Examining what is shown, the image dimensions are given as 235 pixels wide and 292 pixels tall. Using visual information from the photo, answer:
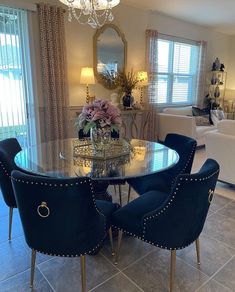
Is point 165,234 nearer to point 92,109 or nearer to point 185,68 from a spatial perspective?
point 92,109

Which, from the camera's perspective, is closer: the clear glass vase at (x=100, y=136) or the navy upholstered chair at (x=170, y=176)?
the clear glass vase at (x=100, y=136)

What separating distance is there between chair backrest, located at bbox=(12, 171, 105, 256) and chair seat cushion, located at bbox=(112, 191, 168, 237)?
0.23 m

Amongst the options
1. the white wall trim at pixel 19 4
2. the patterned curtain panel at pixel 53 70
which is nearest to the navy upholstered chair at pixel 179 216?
the patterned curtain panel at pixel 53 70

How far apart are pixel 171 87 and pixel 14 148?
14.3 ft

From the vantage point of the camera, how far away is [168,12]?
193 inches

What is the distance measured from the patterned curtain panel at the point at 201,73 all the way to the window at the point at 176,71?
8cm

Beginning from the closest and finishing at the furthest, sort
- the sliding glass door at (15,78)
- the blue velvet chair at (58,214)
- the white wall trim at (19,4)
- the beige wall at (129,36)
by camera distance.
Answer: the blue velvet chair at (58,214) < the white wall trim at (19,4) < the sliding glass door at (15,78) < the beige wall at (129,36)

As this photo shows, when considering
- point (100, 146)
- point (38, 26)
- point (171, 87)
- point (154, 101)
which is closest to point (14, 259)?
point (100, 146)

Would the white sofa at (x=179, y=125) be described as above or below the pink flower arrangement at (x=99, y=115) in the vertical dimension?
below

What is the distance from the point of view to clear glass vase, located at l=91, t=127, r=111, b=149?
2037 millimetres

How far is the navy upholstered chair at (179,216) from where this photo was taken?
1.36m

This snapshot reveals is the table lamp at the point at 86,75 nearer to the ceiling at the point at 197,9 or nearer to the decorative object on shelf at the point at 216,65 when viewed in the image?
the ceiling at the point at 197,9

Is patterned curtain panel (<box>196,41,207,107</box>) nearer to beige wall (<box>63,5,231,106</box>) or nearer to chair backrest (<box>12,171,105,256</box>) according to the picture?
beige wall (<box>63,5,231,106</box>)

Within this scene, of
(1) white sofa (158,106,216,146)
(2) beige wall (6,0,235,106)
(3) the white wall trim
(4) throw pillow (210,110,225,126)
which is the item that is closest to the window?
(2) beige wall (6,0,235,106)
